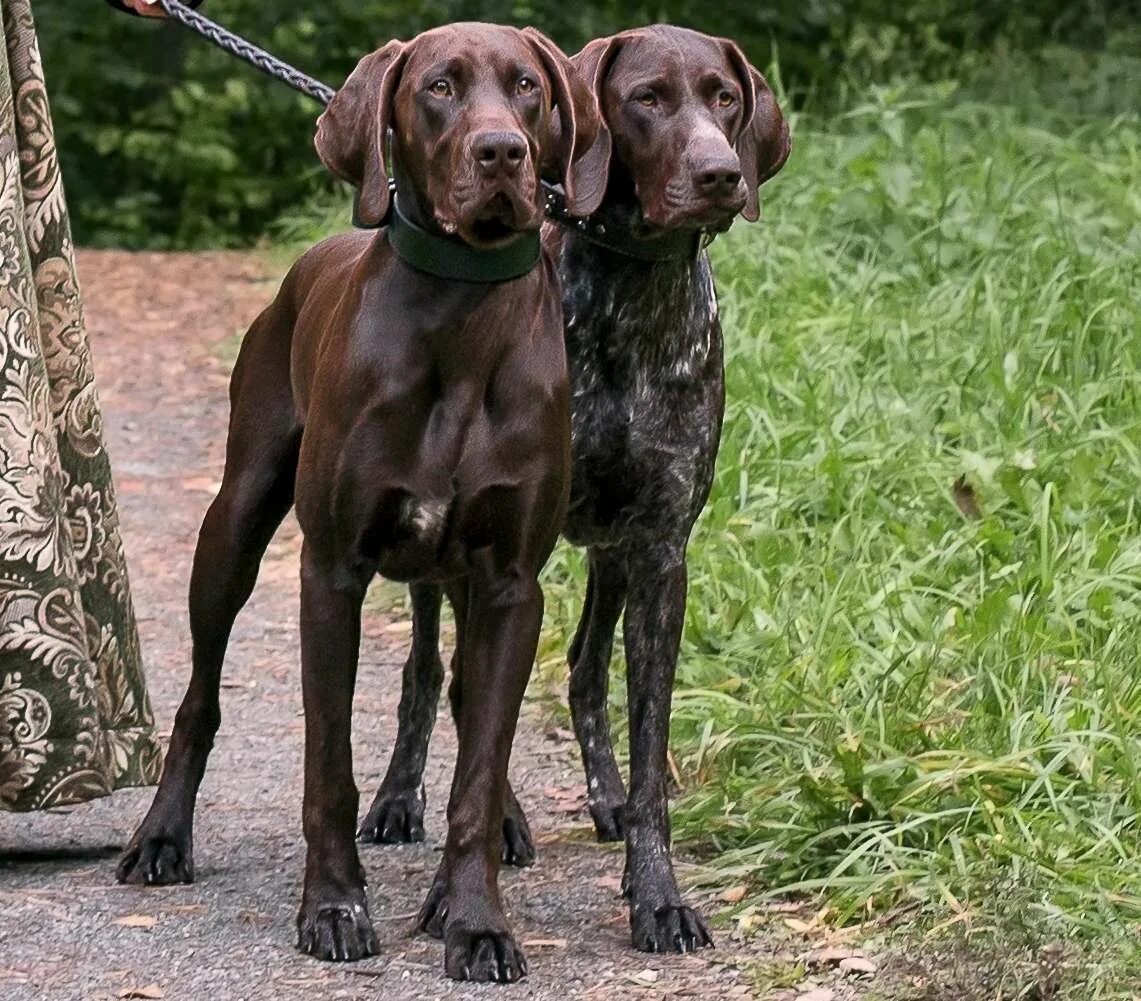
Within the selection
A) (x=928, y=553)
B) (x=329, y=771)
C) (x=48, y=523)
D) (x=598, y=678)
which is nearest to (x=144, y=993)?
(x=329, y=771)

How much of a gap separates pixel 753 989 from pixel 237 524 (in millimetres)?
1504

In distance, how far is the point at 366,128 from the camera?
12.9ft

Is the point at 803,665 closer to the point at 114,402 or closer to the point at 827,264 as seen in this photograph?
the point at 827,264

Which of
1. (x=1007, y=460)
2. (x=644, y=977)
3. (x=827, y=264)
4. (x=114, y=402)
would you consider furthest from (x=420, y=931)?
(x=114, y=402)

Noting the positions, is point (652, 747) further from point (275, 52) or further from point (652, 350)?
point (275, 52)

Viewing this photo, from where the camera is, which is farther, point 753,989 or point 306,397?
point 306,397

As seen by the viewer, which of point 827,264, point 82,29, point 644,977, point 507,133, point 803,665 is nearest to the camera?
point 507,133

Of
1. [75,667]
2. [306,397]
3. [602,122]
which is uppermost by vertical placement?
[602,122]

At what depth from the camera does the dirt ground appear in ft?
12.9

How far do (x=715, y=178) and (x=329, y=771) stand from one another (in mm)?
1338

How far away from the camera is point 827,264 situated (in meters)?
9.14

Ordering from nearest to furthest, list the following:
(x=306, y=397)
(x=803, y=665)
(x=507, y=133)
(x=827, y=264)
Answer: (x=507, y=133)
(x=306, y=397)
(x=803, y=665)
(x=827, y=264)

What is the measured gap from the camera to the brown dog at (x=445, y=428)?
12.7 ft

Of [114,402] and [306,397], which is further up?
[306,397]
